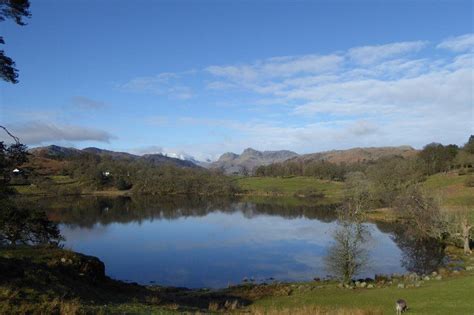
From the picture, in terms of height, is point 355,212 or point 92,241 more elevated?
point 355,212

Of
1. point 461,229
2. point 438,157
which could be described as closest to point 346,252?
point 461,229

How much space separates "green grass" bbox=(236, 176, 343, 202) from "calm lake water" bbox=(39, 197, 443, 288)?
52.4 metres

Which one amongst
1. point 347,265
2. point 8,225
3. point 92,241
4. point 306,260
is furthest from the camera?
point 92,241

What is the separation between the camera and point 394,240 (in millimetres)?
65812

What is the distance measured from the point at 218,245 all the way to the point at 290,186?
11386cm

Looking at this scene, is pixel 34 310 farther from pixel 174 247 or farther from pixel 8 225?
pixel 174 247

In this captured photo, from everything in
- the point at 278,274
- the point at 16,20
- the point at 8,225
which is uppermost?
the point at 16,20

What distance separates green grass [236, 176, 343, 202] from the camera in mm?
162750

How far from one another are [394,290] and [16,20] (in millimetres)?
26971

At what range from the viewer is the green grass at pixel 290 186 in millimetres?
162750

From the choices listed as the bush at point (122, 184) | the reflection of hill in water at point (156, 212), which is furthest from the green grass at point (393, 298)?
the bush at point (122, 184)

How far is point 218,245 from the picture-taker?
6450 cm

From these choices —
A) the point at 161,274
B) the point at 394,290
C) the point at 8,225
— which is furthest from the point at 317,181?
the point at 8,225

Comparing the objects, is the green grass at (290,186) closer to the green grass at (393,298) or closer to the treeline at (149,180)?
the treeline at (149,180)
